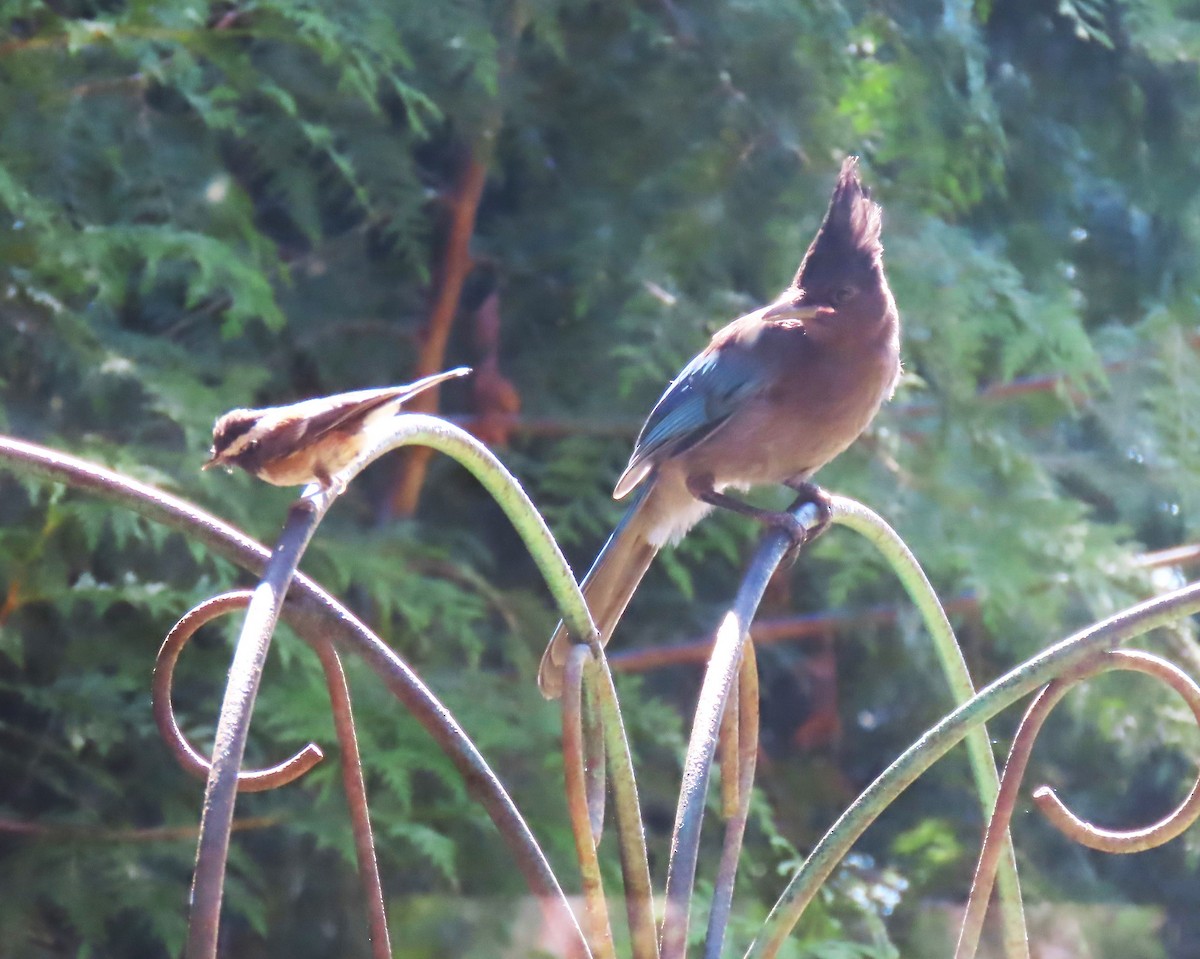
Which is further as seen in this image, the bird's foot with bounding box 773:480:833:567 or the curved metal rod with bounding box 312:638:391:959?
the bird's foot with bounding box 773:480:833:567

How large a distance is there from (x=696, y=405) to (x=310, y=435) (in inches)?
61.8

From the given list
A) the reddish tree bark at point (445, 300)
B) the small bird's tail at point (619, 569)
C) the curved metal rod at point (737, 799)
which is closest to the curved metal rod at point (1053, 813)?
the curved metal rod at point (737, 799)

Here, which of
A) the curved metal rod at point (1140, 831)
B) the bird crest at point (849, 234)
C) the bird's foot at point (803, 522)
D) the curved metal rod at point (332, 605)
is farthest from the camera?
the bird crest at point (849, 234)

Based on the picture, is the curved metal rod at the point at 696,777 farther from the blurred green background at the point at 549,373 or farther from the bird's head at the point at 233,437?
the blurred green background at the point at 549,373

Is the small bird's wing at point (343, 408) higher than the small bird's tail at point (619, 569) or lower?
higher

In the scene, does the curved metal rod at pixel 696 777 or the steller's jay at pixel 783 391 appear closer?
the curved metal rod at pixel 696 777

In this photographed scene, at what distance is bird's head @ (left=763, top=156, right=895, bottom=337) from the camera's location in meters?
2.71

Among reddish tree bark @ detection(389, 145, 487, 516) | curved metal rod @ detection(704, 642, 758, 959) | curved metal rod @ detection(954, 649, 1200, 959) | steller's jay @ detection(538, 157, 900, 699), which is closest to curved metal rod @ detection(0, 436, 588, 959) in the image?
curved metal rod @ detection(704, 642, 758, 959)

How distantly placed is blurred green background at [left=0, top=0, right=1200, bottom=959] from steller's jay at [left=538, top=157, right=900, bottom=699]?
470 millimetres

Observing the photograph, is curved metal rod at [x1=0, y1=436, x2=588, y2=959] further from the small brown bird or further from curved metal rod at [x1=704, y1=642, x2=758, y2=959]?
curved metal rod at [x1=704, y1=642, x2=758, y2=959]

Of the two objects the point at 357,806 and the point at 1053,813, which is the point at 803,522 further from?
the point at 357,806

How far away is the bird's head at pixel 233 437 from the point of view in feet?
4.84

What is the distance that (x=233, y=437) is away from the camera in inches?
59.9

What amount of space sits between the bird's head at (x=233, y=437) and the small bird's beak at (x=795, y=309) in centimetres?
136
